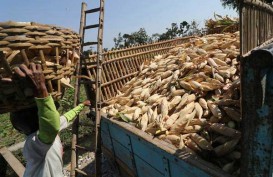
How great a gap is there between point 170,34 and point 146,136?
2334cm

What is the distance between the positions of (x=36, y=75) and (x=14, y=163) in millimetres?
4281

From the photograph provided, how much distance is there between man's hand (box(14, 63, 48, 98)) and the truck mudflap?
4.71 ft

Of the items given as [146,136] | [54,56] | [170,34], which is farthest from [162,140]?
[170,34]

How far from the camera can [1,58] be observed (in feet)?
5.11

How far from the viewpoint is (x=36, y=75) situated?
5.75ft

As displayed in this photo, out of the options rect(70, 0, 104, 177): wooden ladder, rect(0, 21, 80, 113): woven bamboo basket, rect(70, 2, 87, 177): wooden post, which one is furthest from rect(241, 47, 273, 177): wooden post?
rect(70, 2, 87, 177): wooden post

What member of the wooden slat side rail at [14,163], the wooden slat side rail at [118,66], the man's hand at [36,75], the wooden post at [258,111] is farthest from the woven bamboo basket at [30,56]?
the wooden slat side rail at [118,66]

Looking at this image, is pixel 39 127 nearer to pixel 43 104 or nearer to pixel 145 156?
pixel 43 104

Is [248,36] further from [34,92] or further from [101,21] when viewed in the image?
[101,21]

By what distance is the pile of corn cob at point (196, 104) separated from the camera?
2734 millimetres

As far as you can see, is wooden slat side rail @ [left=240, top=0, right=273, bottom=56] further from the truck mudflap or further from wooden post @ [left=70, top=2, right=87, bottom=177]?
wooden post @ [left=70, top=2, right=87, bottom=177]

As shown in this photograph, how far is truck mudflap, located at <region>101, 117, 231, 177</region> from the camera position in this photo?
7.91 ft

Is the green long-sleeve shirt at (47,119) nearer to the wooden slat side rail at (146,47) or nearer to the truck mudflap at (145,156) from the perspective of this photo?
the truck mudflap at (145,156)

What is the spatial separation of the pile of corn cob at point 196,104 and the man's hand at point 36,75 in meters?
1.62
